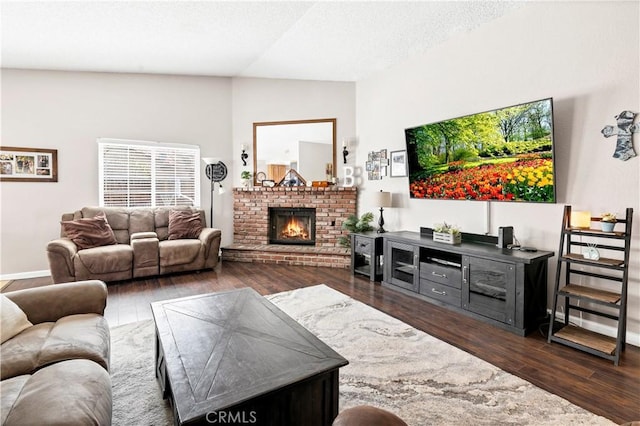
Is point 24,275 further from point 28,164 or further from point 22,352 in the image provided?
point 22,352

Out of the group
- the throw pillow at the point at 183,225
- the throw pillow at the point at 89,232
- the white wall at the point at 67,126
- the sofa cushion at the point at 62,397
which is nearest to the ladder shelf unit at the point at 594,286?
the sofa cushion at the point at 62,397

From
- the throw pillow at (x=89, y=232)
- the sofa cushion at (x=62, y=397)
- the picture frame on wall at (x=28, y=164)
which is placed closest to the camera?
the sofa cushion at (x=62, y=397)

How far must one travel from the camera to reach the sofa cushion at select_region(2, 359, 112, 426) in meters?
1.05

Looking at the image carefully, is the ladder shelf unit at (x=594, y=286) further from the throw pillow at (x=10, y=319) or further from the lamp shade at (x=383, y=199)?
the throw pillow at (x=10, y=319)

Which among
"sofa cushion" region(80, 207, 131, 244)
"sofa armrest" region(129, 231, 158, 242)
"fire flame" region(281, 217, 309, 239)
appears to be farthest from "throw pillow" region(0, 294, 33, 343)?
"fire flame" region(281, 217, 309, 239)

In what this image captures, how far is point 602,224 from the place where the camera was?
2459 mm

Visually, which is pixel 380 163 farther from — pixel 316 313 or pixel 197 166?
pixel 197 166

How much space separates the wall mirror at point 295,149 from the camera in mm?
5520

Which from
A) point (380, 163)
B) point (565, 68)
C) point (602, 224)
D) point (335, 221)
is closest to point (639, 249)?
point (602, 224)

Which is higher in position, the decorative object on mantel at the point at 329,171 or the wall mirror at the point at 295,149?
the wall mirror at the point at 295,149

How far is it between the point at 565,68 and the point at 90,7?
4465 mm

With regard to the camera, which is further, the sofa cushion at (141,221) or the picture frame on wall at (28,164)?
the sofa cushion at (141,221)

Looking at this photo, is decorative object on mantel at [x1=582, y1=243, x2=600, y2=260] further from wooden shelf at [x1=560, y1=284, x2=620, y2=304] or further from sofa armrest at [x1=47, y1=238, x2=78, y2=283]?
sofa armrest at [x1=47, y1=238, x2=78, y2=283]

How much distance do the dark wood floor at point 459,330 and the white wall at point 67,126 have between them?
0.70 metres
